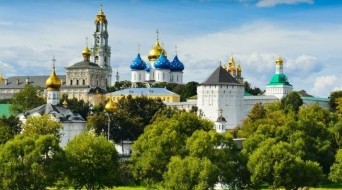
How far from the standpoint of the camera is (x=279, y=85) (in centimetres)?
9288

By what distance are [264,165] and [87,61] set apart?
6537cm

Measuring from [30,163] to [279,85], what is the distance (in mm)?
59090

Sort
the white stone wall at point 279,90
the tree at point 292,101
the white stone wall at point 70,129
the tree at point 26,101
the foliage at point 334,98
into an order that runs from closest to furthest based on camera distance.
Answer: the white stone wall at point 70,129 < the tree at point 292,101 < the tree at point 26,101 < the white stone wall at point 279,90 < the foliage at point 334,98

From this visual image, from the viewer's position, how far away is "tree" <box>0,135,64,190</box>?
121 ft

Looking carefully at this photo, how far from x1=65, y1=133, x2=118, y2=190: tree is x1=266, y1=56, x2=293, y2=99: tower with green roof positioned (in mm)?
54057

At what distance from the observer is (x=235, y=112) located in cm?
7906

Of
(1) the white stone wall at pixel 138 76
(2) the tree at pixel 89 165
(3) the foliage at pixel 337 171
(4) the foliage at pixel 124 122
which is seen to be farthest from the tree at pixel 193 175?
(1) the white stone wall at pixel 138 76

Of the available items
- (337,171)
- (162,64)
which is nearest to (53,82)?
(337,171)

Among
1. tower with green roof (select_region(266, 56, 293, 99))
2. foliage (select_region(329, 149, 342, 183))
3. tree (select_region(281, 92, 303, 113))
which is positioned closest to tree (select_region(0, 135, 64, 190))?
foliage (select_region(329, 149, 342, 183))

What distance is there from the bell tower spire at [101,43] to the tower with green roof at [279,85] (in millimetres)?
26032

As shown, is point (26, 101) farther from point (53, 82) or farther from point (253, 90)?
point (253, 90)

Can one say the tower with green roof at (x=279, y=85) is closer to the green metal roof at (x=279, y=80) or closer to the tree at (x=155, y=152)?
the green metal roof at (x=279, y=80)

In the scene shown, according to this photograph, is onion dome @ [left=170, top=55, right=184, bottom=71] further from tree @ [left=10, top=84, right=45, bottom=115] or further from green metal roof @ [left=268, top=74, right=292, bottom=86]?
tree @ [left=10, top=84, right=45, bottom=115]

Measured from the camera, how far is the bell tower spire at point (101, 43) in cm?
10906
